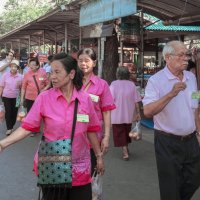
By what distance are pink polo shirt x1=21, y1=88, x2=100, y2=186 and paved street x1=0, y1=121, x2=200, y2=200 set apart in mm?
2268

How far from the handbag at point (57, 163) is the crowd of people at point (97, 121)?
0.04 ft

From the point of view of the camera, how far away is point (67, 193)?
3.49 metres

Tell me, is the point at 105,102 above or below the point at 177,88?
below

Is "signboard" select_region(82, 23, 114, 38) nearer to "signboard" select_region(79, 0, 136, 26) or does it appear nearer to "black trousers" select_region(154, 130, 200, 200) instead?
"signboard" select_region(79, 0, 136, 26)

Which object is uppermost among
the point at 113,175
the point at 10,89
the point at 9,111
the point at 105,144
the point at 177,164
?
the point at 10,89

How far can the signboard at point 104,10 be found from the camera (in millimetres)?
7328

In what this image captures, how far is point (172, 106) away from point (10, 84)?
6831 mm

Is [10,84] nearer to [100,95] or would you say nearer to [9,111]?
[9,111]

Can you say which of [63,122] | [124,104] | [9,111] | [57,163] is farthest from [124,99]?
[57,163]

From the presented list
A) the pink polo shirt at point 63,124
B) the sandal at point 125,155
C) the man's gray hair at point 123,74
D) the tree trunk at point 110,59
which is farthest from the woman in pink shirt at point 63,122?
the tree trunk at point 110,59

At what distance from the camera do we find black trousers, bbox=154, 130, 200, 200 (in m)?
4.14

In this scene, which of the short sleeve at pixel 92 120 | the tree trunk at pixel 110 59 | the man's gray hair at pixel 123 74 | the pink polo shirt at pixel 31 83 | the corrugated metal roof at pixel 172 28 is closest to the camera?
the short sleeve at pixel 92 120

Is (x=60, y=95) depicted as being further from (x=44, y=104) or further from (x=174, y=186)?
(x=174, y=186)

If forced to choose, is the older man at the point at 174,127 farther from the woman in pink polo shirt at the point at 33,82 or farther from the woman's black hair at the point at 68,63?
the woman in pink polo shirt at the point at 33,82
